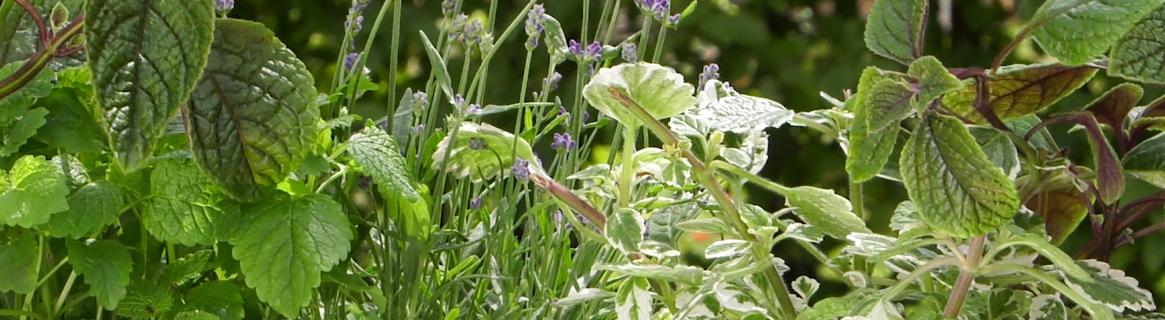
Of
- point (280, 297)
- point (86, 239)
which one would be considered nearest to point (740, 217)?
point (280, 297)

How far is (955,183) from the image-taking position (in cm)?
68

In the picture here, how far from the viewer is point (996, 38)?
2.42 m

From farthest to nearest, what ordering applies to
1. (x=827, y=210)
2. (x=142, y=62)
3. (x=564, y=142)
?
(x=564, y=142) → (x=827, y=210) → (x=142, y=62)

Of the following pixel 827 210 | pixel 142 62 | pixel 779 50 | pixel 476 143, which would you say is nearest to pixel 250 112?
pixel 142 62

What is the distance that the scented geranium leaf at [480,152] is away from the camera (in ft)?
2.69

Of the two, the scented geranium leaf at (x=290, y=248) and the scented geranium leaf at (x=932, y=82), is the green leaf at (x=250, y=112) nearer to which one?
the scented geranium leaf at (x=290, y=248)

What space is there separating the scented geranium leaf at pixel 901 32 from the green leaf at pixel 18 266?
0.45 metres

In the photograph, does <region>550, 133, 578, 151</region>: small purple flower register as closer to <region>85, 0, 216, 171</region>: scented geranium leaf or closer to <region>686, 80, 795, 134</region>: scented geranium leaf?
<region>686, 80, 795, 134</region>: scented geranium leaf

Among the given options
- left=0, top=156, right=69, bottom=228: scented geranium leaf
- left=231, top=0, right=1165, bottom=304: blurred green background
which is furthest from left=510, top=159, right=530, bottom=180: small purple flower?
left=231, top=0, right=1165, bottom=304: blurred green background

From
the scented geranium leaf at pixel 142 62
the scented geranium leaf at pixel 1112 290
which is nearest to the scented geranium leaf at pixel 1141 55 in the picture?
the scented geranium leaf at pixel 1112 290

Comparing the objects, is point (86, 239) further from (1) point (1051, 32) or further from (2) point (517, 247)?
(1) point (1051, 32)

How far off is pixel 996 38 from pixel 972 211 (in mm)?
1839

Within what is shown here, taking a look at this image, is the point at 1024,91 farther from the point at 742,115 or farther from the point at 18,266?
the point at 18,266

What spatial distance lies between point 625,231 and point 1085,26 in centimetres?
25
